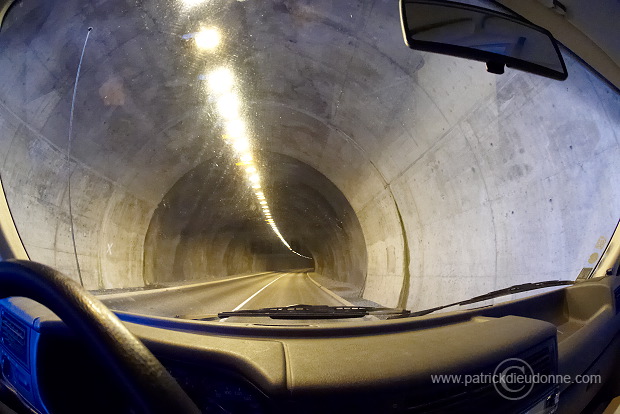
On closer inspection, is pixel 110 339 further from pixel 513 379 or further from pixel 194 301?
pixel 194 301

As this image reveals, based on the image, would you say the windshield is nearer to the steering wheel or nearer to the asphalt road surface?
the asphalt road surface

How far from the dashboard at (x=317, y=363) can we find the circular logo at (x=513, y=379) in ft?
0.09

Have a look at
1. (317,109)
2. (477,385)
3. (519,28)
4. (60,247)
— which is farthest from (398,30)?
(60,247)

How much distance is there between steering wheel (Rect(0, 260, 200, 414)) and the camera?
0.91 metres

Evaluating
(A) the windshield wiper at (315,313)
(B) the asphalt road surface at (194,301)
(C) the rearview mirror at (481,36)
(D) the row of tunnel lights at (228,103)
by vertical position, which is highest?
(D) the row of tunnel lights at (228,103)

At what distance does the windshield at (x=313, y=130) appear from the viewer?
4109 mm

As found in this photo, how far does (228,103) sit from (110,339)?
7.10 m

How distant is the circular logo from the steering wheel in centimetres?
151

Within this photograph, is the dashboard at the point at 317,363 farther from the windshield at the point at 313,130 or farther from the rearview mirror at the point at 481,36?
the rearview mirror at the point at 481,36

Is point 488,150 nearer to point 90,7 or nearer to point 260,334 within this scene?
point 260,334

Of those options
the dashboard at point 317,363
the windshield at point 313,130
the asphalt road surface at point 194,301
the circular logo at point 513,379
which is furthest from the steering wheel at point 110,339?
the windshield at point 313,130

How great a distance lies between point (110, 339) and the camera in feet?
3.17

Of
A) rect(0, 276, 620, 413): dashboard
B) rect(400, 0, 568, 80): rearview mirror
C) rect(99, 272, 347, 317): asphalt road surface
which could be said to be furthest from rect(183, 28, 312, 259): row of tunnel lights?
rect(0, 276, 620, 413): dashboard

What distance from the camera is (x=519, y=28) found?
3.12 m
